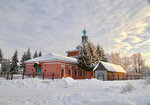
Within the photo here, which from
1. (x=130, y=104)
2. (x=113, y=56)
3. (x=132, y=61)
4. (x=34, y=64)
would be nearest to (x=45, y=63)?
(x=34, y=64)

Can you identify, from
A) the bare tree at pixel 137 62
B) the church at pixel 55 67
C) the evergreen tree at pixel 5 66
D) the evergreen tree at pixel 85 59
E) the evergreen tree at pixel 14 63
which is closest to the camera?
the church at pixel 55 67

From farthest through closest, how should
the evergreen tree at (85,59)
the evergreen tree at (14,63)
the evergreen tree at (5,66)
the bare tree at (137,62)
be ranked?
the bare tree at (137,62) < the evergreen tree at (5,66) < the evergreen tree at (14,63) < the evergreen tree at (85,59)

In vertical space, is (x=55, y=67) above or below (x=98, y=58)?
below

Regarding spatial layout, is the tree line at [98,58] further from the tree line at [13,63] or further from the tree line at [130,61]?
the tree line at [13,63]

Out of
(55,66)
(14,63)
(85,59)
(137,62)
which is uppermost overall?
(85,59)

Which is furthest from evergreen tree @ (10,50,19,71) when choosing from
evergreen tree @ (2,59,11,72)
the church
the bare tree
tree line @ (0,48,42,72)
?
the bare tree

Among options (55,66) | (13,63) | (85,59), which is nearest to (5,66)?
(13,63)

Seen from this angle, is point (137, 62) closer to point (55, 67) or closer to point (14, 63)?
point (55, 67)

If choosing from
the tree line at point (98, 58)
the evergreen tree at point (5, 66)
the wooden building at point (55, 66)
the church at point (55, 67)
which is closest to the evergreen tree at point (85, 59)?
the tree line at point (98, 58)

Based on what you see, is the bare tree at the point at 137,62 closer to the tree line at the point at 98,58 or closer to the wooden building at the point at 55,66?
the tree line at the point at 98,58

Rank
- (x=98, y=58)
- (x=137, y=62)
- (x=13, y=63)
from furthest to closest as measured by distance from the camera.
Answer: (x=137, y=62) → (x=13, y=63) → (x=98, y=58)

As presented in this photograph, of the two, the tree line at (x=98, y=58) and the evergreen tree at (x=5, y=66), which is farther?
the evergreen tree at (x=5, y=66)

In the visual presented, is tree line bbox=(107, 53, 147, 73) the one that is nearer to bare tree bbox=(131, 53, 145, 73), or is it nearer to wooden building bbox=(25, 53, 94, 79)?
bare tree bbox=(131, 53, 145, 73)

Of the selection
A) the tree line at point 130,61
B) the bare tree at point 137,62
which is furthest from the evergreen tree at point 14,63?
the bare tree at point 137,62
